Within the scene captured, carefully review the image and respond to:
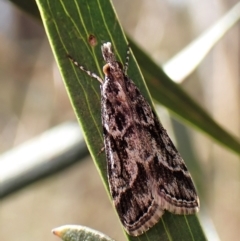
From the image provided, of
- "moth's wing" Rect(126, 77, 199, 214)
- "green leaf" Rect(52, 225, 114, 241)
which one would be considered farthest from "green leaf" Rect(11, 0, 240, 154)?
"green leaf" Rect(52, 225, 114, 241)

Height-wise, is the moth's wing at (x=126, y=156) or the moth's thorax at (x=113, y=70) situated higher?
the moth's thorax at (x=113, y=70)

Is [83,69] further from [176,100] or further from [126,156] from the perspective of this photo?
[126,156]

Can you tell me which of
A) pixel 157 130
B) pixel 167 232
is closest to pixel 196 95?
pixel 157 130

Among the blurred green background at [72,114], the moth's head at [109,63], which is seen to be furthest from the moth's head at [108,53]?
the blurred green background at [72,114]

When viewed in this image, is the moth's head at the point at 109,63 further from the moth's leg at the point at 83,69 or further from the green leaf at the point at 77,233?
the green leaf at the point at 77,233

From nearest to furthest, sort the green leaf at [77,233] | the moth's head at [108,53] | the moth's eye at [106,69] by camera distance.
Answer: the green leaf at [77,233] → the moth's head at [108,53] → the moth's eye at [106,69]

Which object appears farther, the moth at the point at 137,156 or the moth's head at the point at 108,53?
the moth at the point at 137,156

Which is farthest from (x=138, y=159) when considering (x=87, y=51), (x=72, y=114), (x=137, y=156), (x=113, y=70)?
(x=72, y=114)
